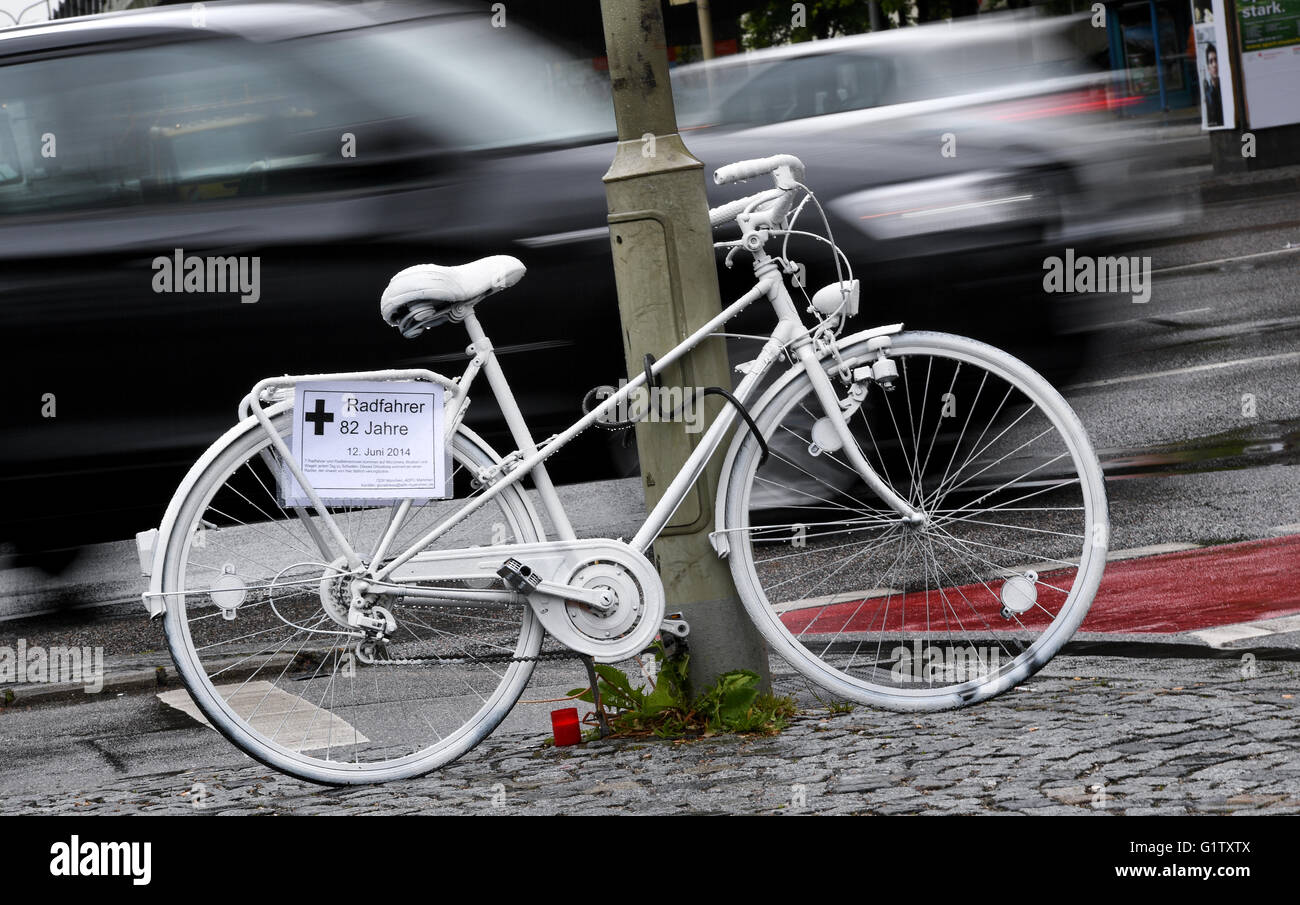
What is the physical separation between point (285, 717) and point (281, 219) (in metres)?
2.68

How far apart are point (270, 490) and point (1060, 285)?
12.5 ft

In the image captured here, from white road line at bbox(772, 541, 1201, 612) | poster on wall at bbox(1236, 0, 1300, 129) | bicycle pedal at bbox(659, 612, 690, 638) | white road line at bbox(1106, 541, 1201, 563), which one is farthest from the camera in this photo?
poster on wall at bbox(1236, 0, 1300, 129)

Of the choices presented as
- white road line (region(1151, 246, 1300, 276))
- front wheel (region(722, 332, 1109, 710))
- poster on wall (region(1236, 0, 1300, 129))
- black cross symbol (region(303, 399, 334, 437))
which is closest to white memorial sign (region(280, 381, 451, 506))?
black cross symbol (region(303, 399, 334, 437))

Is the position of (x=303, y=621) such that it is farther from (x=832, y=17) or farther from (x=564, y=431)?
(x=832, y=17)

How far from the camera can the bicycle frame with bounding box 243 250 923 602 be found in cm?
388

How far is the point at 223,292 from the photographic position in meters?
6.12

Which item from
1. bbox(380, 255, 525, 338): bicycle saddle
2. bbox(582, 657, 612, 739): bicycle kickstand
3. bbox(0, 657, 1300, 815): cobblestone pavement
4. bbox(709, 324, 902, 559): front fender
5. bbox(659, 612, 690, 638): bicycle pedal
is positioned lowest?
bbox(0, 657, 1300, 815): cobblestone pavement

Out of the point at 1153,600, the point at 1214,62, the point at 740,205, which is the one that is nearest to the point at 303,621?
the point at 740,205

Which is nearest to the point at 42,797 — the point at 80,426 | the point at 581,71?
the point at 80,426

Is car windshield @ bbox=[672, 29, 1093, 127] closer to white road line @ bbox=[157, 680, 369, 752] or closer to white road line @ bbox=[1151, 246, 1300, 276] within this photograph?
white road line @ bbox=[1151, 246, 1300, 276]

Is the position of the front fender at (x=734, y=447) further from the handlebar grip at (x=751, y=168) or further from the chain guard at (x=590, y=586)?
the handlebar grip at (x=751, y=168)

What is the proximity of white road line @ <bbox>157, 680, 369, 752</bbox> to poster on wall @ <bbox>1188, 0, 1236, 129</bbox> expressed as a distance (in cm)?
1598

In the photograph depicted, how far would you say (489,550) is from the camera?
393 centimetres

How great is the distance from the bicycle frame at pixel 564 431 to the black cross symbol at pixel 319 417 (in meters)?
0.07
